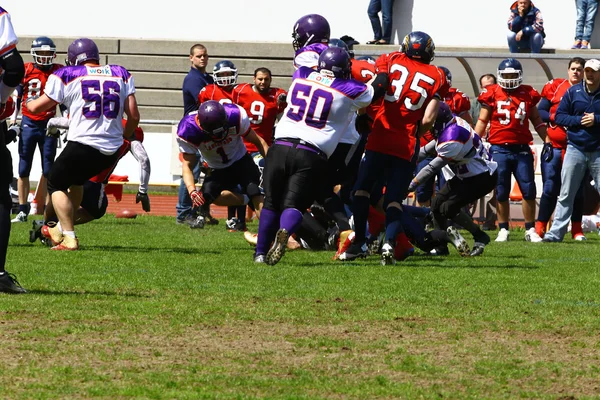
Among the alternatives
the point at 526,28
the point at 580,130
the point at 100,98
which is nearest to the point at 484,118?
the point at 580,130

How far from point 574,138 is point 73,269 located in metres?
6.03

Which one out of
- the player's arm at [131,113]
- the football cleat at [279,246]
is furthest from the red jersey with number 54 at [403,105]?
the player's arm at [131,113]

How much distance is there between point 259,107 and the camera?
45.5ft

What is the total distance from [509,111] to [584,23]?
8.73 meters

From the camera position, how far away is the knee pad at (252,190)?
11.0 m

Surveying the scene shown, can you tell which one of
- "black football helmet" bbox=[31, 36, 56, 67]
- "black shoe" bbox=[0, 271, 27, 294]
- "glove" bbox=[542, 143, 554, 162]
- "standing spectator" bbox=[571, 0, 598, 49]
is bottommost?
"black shoe" bbox=[0, 271, 27, 294]

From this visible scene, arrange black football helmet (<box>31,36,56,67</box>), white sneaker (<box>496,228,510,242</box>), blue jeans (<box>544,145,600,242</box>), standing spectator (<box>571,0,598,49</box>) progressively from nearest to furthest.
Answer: blue jeans (<box>544,145,600,242</box>), white sneaker (<box>496,228,510,242</box>), black football helmet (<box>31,36,56,67</box>), standing spectator (<box>571,0,598,49</box>)

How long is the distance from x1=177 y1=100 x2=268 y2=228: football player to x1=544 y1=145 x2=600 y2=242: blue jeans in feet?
11.2

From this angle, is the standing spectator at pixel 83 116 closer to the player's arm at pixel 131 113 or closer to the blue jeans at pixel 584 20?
the player's arm at pixel 131 113

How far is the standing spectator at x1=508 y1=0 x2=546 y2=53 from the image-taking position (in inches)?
800

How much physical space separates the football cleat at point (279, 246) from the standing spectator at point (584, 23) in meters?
13.8

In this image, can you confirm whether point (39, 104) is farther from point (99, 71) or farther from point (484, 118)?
point (484, 118)

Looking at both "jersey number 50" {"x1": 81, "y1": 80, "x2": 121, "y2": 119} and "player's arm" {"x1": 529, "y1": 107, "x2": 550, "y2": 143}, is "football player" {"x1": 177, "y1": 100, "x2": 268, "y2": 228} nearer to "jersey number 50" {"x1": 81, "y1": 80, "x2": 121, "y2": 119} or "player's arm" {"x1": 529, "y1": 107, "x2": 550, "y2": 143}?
"jersey number 50" {"x1": 81, "y1": 80, "x2": 121, "y2": 119}

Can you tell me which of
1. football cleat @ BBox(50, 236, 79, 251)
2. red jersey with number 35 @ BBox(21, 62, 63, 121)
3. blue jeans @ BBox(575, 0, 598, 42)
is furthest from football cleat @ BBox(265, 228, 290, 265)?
blue jeans @ BBox(575, 0, 598, 42)
